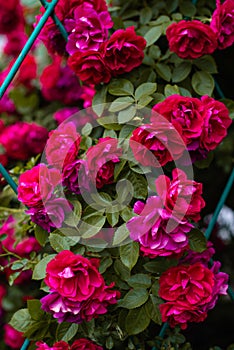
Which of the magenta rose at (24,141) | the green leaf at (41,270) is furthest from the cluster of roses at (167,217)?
the magenta rose at (24,141)

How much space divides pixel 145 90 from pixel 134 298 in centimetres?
45

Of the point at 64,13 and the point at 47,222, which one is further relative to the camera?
the point at 64,13

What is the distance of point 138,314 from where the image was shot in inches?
48.3

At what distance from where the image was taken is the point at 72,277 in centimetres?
112

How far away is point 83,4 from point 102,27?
79 millimetres

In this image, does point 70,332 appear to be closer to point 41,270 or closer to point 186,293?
point 41,270

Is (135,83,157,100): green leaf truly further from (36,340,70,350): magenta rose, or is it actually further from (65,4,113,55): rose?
(36,340,70,350): magenta rose

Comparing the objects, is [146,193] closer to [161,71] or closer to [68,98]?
[161,71]

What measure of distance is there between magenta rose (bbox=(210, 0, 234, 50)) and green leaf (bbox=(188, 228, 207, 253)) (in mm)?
444

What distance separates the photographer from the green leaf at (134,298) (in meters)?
1.21

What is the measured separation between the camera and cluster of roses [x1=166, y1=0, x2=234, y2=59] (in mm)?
1299

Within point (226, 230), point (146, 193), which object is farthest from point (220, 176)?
point (146, 193)

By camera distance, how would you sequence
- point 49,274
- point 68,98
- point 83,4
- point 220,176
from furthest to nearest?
point 68,98
point 220,176
point 83,4
point 49,274

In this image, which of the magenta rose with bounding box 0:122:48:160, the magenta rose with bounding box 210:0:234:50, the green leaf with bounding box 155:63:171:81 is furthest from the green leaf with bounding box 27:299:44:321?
the magenta rose with bounding box 0:122:48:160
